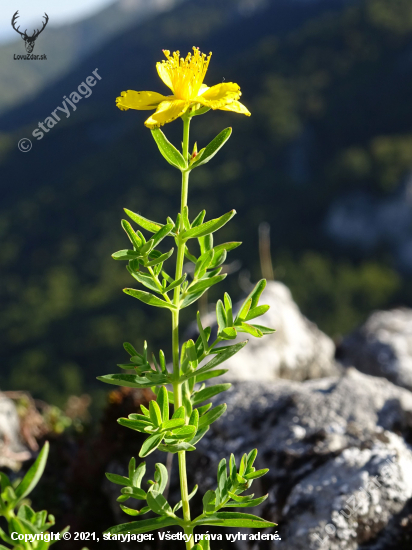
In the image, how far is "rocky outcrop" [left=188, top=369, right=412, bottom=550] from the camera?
2.34m

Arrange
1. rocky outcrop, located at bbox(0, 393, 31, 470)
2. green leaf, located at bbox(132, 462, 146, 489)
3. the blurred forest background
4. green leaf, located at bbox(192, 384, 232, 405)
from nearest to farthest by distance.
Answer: green leaf, located at bbox(132, 462, 146, 489), green leaf, located at bbox(192, 384, 232, 405), rocky outcrop, located at bbox(0, 393, 31, 470), the blurred forest background

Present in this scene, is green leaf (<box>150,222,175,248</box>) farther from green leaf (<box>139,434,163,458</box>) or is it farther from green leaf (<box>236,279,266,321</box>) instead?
green leaf (<box>139,434,163,458</box>)

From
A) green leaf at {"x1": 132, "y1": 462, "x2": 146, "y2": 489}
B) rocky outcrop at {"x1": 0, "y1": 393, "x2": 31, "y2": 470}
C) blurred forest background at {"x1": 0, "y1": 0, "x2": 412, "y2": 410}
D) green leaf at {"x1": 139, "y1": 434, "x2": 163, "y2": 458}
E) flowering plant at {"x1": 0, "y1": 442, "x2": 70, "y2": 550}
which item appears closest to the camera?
flowering plant at {"x1": 0, "y1": 442, "x2": 70, "y2": 550}

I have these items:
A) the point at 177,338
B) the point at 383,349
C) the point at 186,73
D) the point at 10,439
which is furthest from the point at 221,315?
the point at 383,349

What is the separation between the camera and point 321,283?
7844cm

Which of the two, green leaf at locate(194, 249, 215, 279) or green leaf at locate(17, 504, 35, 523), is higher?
green leaf at locate(194, 249, 215, 279)

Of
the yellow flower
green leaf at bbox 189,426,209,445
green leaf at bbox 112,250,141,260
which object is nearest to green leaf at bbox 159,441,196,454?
green leaf at bbox 189,426,209,445

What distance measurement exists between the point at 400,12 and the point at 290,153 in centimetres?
4580

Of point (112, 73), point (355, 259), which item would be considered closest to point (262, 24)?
point (112, 73)

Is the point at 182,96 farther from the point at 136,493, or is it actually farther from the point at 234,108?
the point at 136,493

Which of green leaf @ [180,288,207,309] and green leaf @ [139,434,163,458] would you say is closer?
green leaf @ [139,434,163,458]

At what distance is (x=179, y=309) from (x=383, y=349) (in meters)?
4.04

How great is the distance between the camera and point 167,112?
4.59 feet

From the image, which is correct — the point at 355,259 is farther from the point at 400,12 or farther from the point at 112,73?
the point at 112,73
